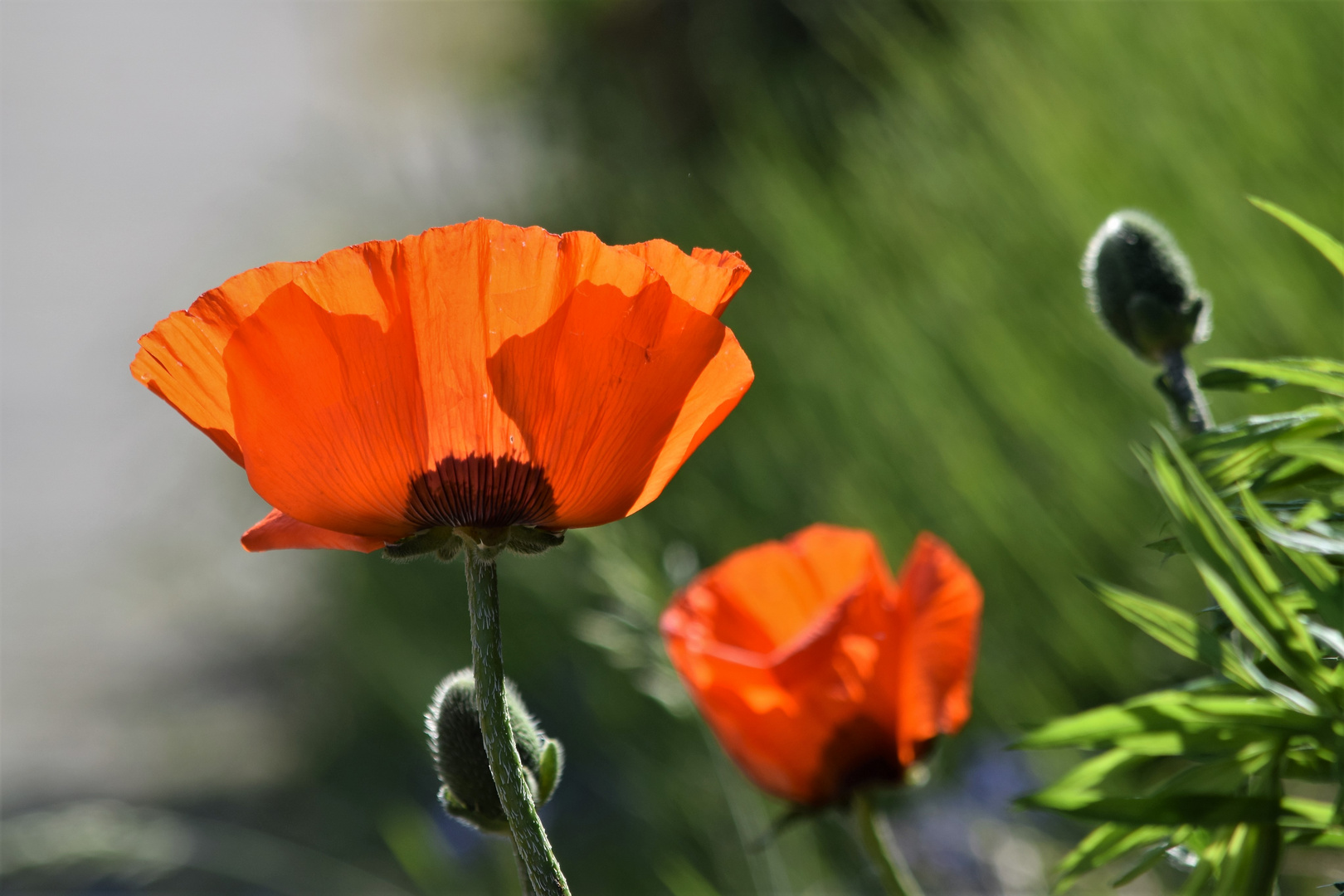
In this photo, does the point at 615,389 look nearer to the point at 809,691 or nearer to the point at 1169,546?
the point at 1169,546

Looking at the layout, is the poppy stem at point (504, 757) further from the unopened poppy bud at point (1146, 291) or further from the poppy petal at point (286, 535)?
the unopened poppy bud at point (1146, 291)

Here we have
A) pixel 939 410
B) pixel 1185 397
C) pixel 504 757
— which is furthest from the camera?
pixel 939 410

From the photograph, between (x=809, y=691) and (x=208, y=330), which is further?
(x=809, y=691)

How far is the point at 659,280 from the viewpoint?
0.25m

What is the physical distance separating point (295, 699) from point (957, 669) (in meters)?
2.31

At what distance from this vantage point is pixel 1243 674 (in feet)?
0.78

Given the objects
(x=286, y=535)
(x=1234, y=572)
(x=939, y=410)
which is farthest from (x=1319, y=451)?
(x=939, y=410)

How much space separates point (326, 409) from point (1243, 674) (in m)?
0.20

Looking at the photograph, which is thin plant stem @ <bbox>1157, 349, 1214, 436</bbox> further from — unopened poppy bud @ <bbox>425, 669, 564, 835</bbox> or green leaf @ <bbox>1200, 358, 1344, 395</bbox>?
unopened poppy bud @ <bbox>425, 669, 564, 835</bbox>

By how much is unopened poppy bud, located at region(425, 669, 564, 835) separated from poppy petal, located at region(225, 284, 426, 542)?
Answer: 6 centimetres

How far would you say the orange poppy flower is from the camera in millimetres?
464

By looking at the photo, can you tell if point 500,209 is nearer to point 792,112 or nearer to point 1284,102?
point 792,112

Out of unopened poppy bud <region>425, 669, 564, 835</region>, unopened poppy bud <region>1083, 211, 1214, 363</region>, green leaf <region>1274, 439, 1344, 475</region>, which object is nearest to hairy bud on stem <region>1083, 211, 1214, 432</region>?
unopened poppy bud <region>1083, 211, 1214, 363</region>

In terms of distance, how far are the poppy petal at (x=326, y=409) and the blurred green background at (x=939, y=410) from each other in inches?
13.9
